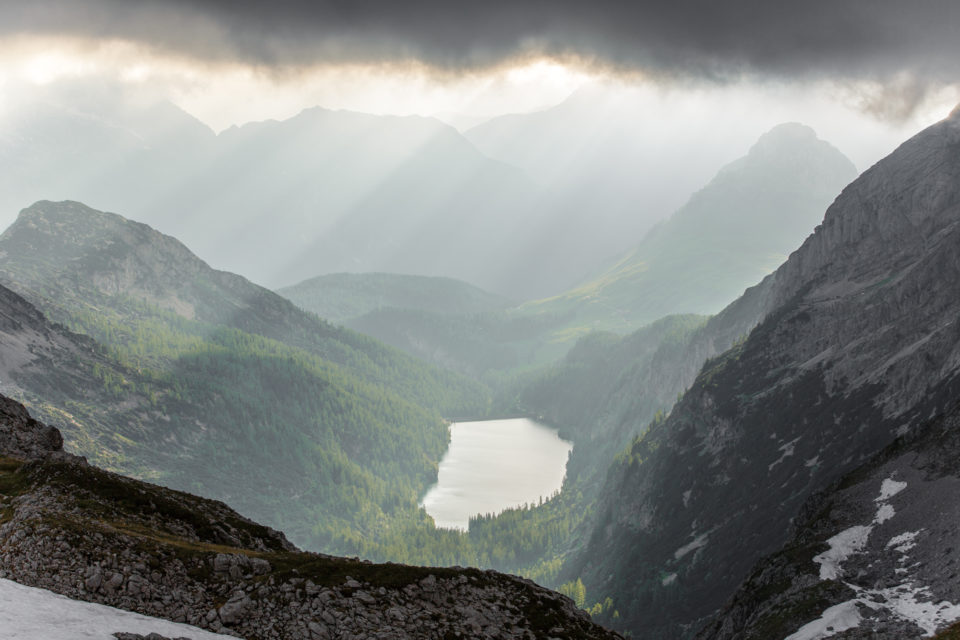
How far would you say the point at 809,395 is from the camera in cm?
15650

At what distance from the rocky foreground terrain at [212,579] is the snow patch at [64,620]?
A: 1268 mm

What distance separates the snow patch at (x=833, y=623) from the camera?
7744cm

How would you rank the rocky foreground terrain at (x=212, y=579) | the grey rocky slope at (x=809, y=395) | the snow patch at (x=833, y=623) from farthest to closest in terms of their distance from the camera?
the grey rocky slope at (x=809, y=395) < the snow patch at (x=833, y=623) < the rocky foreground terrain at (x=212, y=579)

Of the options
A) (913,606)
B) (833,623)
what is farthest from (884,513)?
(833,623)

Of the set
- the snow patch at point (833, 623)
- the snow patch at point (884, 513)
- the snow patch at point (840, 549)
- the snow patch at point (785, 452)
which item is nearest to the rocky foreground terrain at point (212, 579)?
the snow patch at point (833, 623)

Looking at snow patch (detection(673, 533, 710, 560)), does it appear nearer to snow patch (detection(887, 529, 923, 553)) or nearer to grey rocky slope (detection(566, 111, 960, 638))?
grey rocky slope (detection(566, 111, 960, 638))

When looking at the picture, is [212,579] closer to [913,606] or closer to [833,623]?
[833,623]

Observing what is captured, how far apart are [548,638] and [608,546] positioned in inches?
5855

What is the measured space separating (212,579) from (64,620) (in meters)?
10.1

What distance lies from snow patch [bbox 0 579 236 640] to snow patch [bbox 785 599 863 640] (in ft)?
196

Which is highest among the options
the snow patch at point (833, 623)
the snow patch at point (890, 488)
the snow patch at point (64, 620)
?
the snow patch at point (890, 488)

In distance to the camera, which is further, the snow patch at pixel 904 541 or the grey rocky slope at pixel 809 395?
the grey rocky slope at pixel 809 395

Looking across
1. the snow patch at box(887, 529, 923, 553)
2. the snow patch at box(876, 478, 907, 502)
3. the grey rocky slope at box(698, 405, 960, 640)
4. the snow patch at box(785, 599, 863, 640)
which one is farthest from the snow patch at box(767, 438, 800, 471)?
the snow patch at box(785, 599, 863, 640)

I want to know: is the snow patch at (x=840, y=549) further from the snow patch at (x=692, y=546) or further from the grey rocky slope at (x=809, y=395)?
the snow patch at (x=692, y=546)
